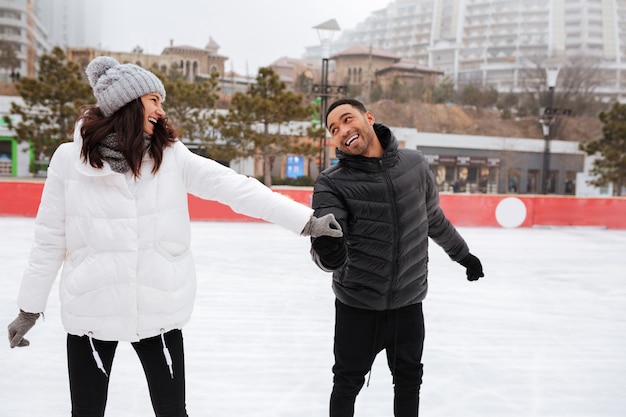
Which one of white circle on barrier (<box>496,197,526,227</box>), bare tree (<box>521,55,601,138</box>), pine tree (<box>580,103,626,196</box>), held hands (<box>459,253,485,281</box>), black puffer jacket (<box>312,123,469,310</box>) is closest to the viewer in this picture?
black puffer jacket (<box>312,123,469,310</box>)

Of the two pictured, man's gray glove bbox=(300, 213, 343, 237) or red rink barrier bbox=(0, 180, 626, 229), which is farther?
red rink barrier bbox=(0, 180, 626, 229)

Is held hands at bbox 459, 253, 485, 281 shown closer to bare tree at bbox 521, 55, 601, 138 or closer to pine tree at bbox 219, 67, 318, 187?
pine tree at bbox 219, 67, 318, 187

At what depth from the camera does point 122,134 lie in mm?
1521

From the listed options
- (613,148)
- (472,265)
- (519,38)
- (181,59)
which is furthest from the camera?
(519,38)

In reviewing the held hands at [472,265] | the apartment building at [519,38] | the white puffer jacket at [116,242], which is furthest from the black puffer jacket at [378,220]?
the apartment building at [519,38]

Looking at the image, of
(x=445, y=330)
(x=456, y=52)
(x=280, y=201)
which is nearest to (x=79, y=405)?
(x=280, y=201)

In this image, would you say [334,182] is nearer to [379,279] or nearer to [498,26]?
[379,279]

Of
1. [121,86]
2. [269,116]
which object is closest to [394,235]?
[121,86]

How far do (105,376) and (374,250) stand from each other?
33.9 inches

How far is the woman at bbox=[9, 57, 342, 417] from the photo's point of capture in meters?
1.53

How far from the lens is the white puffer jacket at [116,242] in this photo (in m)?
1.53

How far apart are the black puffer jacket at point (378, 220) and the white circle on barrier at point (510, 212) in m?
9.08

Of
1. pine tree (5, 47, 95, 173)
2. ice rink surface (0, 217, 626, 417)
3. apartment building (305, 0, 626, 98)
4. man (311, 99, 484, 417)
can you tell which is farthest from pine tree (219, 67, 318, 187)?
apartment building (305, 0, 626, 98)

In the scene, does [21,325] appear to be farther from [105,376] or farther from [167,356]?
[167,356]
